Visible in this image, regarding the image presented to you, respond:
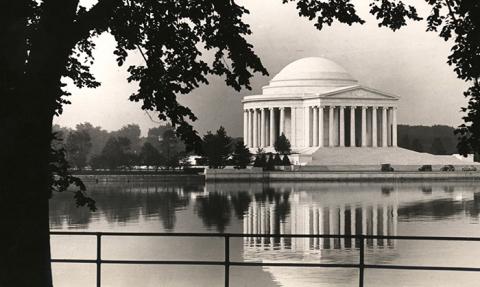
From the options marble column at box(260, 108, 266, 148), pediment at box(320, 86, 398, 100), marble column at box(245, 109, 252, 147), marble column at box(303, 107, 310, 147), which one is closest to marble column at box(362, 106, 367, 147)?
pediment at box(320, 86, 398, 100)

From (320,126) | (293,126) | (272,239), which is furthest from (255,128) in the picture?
(272,239)

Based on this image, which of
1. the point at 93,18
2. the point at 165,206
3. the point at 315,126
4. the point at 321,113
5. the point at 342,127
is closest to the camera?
the point at 93,18

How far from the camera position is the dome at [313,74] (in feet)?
530

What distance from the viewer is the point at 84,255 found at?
103ft

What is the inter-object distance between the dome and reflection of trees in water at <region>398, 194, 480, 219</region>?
9018cm

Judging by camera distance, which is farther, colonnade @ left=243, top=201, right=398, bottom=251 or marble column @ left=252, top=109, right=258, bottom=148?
marble column @ left=252, top=109, right=258, bottom=148

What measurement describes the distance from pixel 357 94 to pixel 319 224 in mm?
107643

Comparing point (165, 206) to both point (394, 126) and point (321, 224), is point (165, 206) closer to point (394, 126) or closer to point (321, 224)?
point (321, 224)

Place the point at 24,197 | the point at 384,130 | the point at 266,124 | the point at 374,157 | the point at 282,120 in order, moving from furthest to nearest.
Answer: the point at 266,124, the point at 282,120, the point at 384,130, the point at 374,157, the point at 24,197

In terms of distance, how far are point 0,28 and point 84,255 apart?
19.7 metres

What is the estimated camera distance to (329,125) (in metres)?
156

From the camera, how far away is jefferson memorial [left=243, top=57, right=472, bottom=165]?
155000mm

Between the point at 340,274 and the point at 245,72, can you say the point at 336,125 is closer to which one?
the point at 340,274

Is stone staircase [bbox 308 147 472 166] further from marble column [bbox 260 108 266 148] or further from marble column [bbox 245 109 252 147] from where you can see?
marble column [bbox 245 109 252 147]
